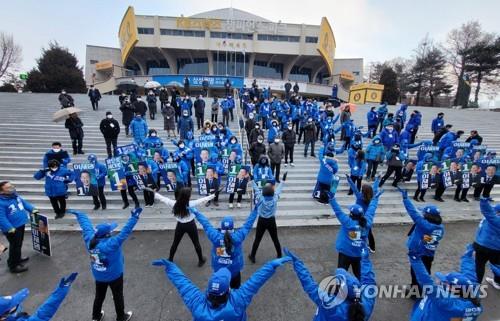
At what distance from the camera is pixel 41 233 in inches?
237

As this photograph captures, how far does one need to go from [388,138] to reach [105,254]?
10.4m

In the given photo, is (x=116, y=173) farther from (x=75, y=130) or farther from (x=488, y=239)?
(x=488, y=239)

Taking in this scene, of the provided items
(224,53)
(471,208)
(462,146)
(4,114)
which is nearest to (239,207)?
(471,208)

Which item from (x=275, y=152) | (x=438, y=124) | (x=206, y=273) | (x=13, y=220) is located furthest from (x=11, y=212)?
(x=438, y=124)

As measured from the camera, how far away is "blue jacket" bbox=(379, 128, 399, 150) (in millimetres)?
10383

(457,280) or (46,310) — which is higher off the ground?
(457,280)

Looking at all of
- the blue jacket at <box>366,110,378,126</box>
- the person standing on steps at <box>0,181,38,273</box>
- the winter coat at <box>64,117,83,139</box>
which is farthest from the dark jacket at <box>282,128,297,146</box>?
the winter coat at <box>64,117,83,139</box>

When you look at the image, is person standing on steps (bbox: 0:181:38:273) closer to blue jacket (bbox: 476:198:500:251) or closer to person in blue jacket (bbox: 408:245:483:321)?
person in blue jacket (bbox: 408:245:483:321)

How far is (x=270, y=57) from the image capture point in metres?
50.5

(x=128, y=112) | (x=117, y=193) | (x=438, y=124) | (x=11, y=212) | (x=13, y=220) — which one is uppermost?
(x=128, y=112)

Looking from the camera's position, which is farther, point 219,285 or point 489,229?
point 489,229

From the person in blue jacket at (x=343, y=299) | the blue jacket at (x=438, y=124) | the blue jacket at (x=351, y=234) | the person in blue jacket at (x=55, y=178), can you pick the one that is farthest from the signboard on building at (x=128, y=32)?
the person in blue jacket at (x=343, y=299)

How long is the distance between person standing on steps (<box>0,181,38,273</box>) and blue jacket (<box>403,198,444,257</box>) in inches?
298

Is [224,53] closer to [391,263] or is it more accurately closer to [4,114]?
[4,114]
